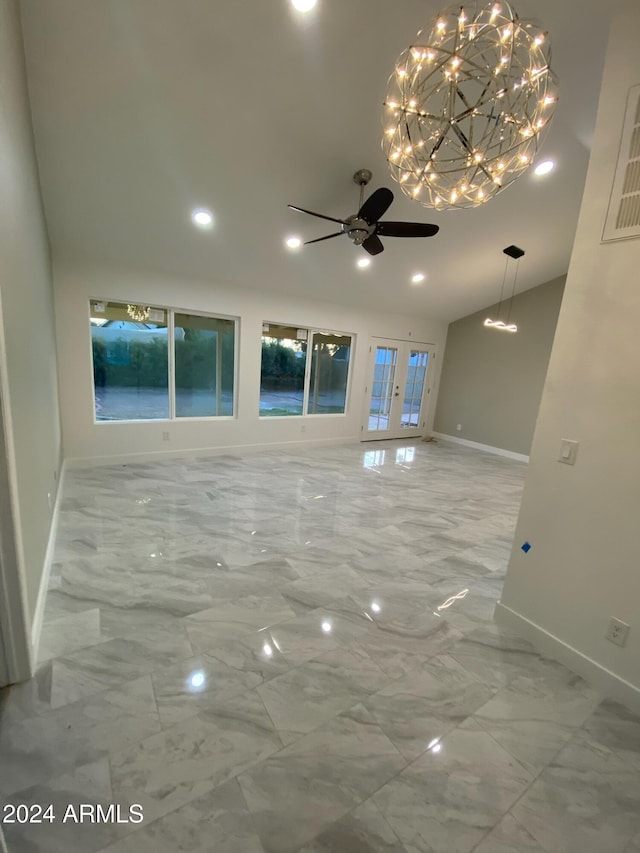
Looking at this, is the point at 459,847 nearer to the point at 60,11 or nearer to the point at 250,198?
the point at 60,11

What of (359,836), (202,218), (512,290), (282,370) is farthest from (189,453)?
(512,290)

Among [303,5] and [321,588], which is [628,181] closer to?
[303,5]

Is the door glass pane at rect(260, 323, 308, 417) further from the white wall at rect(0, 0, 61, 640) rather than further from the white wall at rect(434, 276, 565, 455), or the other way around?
the white wall at rect(434, 276, 565, 455)

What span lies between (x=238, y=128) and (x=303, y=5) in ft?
2.78

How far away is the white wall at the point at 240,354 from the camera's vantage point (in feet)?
13.3

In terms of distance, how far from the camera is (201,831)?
112cm

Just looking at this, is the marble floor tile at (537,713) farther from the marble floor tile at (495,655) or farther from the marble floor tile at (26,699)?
the marble floor tile at (26,699)

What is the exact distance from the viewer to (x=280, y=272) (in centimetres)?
465

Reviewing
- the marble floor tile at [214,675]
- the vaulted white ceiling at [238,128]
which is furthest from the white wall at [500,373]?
the marble floor tile at [214,675]

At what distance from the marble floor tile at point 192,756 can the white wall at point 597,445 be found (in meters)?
1.63

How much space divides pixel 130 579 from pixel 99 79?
3166mm

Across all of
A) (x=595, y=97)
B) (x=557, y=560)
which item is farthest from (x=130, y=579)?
(x=595, y=97)

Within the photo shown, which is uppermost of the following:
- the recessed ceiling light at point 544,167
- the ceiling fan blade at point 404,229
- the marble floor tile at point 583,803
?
the recessed ceiling light at point 544,167

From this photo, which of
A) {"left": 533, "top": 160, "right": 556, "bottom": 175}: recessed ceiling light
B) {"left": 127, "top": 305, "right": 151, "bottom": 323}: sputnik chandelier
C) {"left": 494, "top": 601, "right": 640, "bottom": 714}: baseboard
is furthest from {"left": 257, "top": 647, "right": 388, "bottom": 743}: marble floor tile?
{"left": 127, "top": 305, "right": 151, "bottom": 323}: sputnik chandelier
